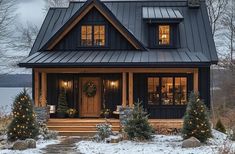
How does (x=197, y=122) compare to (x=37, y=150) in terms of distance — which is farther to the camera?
(x=197, y=122)

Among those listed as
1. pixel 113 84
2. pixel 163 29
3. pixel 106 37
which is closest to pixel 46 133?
pixel 113 84

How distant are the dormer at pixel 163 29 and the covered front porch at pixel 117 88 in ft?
5.39

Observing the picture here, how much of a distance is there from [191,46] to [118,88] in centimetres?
401

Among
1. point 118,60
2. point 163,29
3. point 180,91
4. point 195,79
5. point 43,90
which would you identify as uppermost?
point 163,29

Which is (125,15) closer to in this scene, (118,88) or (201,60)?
(118,88)

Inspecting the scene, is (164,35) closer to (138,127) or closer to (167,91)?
(167,91)

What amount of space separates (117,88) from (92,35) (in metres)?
2.77

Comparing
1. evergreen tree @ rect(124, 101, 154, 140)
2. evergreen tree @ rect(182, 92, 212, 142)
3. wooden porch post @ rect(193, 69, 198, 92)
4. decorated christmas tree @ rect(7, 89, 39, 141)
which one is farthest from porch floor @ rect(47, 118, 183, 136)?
evergreen tree @ rect(182, 92, 212, 142)

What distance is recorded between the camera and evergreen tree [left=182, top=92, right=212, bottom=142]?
17.0 m

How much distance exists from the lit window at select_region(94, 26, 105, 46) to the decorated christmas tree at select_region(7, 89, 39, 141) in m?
6.08

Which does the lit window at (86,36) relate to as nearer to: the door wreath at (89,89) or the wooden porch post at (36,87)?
the door wreath at (89,89)

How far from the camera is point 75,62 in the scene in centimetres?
2059

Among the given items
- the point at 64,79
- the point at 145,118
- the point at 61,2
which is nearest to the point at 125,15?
the point at 64,79

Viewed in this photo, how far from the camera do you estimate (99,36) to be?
74.2 feet
